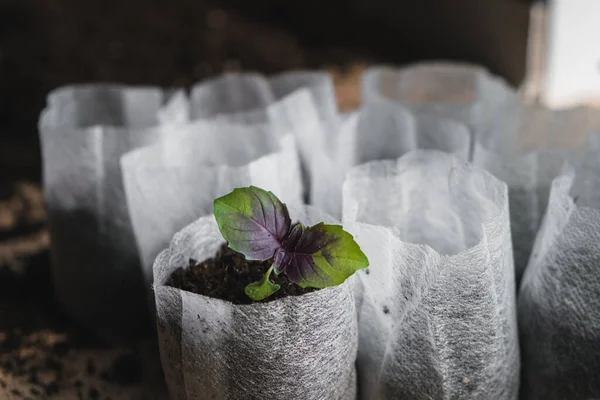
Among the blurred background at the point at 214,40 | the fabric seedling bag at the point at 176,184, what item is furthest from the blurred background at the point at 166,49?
the fabric seedling bag at the point at 176,184

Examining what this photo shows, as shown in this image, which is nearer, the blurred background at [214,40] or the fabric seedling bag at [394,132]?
the fabric seedling bag at [394,132]

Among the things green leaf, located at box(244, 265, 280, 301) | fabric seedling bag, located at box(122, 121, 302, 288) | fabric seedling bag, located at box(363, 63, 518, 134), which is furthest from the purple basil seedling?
fabric seedling bag, located at box(363, 63, 518, 134)

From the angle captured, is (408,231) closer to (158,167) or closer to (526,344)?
(526,344)

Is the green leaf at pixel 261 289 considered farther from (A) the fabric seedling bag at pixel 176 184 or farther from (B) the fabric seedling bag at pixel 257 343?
(A) the fabric seedling bag at pixel 176 184

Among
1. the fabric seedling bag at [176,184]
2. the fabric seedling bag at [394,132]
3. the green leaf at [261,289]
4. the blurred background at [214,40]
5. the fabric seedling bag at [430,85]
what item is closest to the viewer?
the green leaf at [261,289]

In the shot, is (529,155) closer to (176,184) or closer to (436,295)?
(436,295)

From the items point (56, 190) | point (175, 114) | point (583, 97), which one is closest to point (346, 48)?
point (583, 97)

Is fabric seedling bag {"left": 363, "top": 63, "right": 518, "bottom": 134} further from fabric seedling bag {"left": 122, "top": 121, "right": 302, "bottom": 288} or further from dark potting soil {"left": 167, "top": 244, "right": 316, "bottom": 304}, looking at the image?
dark potting soil {"left": 167, "top": 244, "right": 316, "bottom": 304}
